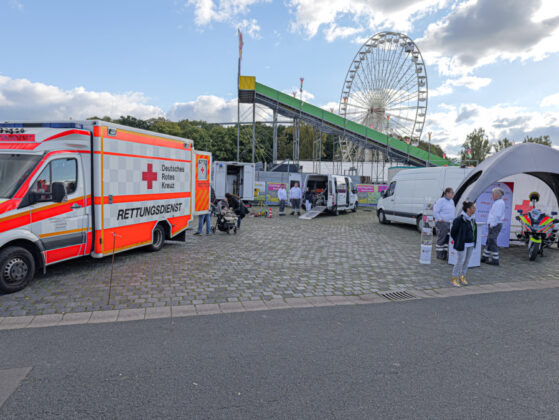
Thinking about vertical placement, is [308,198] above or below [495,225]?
→ above

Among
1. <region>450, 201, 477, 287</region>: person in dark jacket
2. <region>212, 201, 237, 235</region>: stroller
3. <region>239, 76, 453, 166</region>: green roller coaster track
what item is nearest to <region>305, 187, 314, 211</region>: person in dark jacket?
<region>212, 201, 237, 235</region>: stroller

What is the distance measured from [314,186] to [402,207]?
23.6 ft

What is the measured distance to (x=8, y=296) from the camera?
561cm

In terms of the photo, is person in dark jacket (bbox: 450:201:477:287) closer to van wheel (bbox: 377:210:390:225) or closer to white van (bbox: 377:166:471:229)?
white van (bbox: 377:166:471:229)

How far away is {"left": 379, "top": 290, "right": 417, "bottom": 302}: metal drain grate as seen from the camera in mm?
6067

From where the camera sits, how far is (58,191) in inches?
240

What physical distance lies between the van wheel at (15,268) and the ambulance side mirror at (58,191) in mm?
936

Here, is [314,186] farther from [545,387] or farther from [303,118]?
[545,387]

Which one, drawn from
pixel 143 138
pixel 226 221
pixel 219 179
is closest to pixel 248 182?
pixel 219 179

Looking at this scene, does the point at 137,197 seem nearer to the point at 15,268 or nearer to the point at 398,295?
the point at 15,268

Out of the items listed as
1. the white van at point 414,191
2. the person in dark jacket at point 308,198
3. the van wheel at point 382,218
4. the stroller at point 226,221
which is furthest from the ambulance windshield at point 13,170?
the person in dark jacket at point 308,198

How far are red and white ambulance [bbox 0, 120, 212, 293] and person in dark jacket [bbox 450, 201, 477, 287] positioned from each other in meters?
6.27

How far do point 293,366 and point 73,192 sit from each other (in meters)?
5.18

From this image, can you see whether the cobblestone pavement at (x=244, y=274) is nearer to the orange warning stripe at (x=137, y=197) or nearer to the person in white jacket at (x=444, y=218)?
the person in white jacket at (x=444, y=218)
